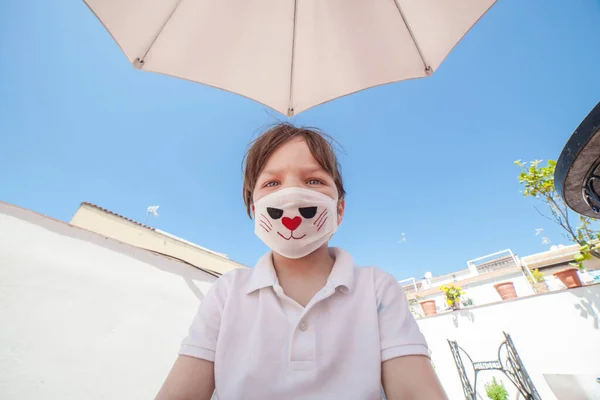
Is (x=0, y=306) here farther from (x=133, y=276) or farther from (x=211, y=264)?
(x=211, y=264)

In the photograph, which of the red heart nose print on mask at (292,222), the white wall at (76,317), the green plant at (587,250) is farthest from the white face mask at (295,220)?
the green plant at (587,250)

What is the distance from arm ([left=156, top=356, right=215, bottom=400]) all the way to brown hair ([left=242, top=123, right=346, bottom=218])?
66 cm

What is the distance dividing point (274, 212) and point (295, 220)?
9 cm

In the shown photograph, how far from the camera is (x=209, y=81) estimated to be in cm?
194

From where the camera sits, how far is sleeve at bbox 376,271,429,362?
68 cm

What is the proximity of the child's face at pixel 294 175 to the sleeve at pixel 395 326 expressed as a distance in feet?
1.35

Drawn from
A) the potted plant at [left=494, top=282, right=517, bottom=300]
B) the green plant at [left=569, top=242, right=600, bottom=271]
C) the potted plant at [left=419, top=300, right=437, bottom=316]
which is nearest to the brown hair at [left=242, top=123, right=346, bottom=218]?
the green plant at [left=569, top=242, right=600, bottom=271]

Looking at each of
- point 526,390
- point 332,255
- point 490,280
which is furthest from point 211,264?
point 490,280

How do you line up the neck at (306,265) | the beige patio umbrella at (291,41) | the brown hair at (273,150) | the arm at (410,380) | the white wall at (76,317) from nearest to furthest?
1. the arm at (410,380)
2. the neck at (306,265)
3. the brown hair at (273,150)
4. the white wall at (76,317)
5. the beige patio umbrella at (291,41)

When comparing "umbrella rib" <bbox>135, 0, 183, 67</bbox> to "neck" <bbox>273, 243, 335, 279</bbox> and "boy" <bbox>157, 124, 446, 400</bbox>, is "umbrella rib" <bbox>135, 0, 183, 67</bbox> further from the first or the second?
"neck" <bbox>273, 243, 335, 279</bbox>

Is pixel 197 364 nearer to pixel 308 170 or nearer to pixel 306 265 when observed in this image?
pixel 306 265

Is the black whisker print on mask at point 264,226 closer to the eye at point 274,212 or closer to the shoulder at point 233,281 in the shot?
the eye at point 274,212

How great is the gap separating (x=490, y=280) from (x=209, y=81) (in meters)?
18.2

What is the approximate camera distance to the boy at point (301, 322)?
651 millimetres
